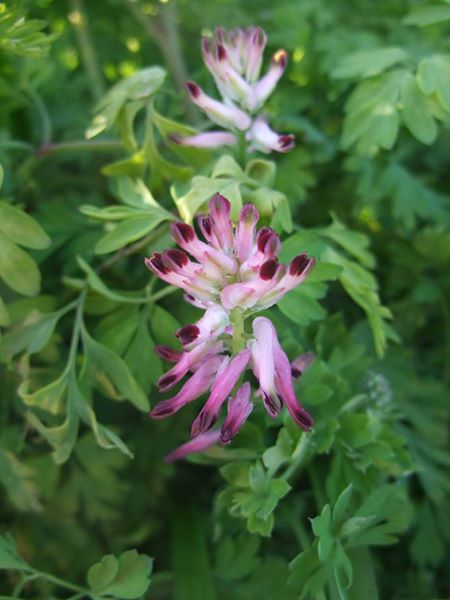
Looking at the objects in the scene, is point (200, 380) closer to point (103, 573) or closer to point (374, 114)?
point (103, 573)

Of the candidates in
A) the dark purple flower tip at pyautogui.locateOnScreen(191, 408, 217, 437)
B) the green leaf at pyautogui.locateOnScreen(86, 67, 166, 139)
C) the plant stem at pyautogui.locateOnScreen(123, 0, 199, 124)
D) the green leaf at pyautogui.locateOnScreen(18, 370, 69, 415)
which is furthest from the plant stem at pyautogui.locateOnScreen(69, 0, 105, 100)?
the dark purple flower tip at pyautogui.locateOnScreen(191, 408, 217, 437)

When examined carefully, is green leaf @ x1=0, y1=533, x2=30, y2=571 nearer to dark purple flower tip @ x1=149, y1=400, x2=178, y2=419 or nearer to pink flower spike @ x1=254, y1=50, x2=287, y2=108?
dark purple flower tip @ x1=149, y1=400, x2=178, y2=419

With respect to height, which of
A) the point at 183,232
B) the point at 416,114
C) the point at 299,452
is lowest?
the point at 299,452

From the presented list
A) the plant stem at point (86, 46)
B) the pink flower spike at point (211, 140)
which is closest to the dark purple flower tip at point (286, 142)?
the pink flower spike at point (211, 140)

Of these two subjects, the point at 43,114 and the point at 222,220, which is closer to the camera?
the point at 222,220

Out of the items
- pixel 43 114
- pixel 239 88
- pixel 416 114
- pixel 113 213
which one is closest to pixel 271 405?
pixel 113 213

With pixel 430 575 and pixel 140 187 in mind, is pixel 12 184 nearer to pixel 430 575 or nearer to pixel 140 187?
pixel 140 187
